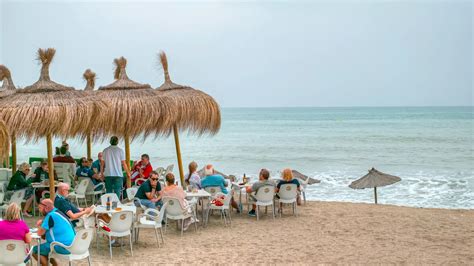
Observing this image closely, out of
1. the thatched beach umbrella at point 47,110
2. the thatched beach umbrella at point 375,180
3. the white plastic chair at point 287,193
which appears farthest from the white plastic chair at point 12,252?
the thatched beach umbrella at point 375,180

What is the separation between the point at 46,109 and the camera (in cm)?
980

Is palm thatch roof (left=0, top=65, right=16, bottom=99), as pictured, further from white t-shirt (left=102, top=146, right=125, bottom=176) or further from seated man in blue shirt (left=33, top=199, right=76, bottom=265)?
seated man in blue shirt (left=33, top=199, right=76, bottom=265)

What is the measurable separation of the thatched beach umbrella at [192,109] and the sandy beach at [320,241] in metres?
2.30

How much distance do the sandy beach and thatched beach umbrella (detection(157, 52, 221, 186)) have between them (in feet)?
7.54

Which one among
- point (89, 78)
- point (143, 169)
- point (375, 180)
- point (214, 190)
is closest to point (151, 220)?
point (214, 190)

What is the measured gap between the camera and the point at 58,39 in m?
48.8

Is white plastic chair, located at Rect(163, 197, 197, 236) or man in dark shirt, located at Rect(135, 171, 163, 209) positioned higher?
man in dark shirt, located at Rect(135, 171, 163, 209)

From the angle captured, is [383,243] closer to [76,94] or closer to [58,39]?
[76,94]

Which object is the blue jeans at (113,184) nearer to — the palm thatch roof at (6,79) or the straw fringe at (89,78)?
the palm thatch roof at (6,79)

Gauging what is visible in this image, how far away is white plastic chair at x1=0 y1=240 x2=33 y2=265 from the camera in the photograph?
623 cm

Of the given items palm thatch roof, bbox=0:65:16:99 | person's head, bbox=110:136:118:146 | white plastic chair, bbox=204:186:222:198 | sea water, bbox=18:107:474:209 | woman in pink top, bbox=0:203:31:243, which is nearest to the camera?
woman in pink top, bbox=0:203:31:243

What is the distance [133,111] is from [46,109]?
185 cm

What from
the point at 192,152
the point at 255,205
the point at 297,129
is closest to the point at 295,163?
the point at 192,152

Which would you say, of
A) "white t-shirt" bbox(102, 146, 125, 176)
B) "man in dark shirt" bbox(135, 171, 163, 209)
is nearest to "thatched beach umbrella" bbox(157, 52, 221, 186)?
"white t-shirt" bbox(102, 146, 125, 176)
